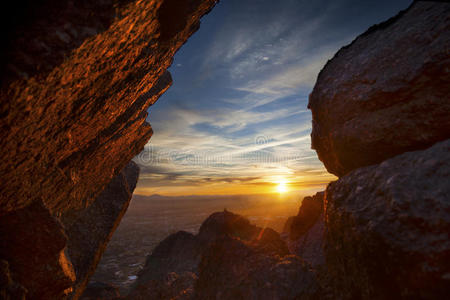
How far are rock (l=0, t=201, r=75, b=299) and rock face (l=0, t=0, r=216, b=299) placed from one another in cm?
2

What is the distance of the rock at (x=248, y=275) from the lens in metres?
5.22

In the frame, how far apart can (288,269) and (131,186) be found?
7.93m

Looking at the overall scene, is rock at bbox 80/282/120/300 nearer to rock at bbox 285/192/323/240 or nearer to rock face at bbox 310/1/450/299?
rock at bbox 285/192/323/240

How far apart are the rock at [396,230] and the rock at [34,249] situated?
5810mm

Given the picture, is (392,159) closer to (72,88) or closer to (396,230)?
(396,230)

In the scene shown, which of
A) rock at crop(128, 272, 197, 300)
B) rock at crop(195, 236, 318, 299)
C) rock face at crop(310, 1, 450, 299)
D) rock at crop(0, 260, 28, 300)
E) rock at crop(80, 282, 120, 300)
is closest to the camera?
rock face at crop(310, 1, 450, 299)

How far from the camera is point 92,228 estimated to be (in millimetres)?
7289

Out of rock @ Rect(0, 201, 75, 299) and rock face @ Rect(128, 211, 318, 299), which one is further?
rock face @ Rect(128, 211, 318, 299)

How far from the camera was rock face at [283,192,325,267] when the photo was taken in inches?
358

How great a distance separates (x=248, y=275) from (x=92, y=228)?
19.2 feet

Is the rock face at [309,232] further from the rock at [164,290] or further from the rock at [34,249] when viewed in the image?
the rock at [34,249]

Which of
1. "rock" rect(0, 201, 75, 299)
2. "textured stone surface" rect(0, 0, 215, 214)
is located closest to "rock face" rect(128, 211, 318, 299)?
"rock" rect(0, 201, 75, 299)

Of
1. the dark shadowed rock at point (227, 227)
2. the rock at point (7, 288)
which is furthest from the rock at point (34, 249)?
the dark shadowed rock at point (227, 227)

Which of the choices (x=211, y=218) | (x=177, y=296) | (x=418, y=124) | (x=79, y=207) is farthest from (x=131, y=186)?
(x=418, y=124)
